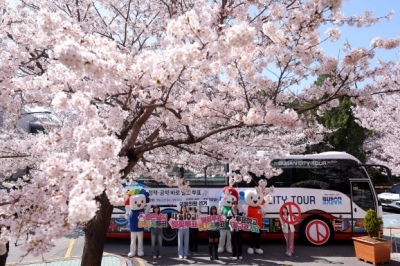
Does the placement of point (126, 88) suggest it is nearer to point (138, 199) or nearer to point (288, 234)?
point (138, 199)

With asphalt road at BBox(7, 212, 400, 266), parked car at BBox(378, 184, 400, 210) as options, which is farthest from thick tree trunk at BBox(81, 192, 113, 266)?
parked car at BBox(378, 184, 400, 210)

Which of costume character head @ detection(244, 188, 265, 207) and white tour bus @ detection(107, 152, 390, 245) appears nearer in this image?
costume character head @ detection(244, 188, 265, 207)

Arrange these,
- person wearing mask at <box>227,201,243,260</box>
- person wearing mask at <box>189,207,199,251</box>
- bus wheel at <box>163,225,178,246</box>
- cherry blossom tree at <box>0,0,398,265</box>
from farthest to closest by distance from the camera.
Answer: bus wheel at <box>163,225,178,246</box>, person wearing mask at <box>189,207,199,251</box>, person wearing mask at <box>227,201,243,260</box>, cherry blossom tree at <box>0,0,398,265</box>

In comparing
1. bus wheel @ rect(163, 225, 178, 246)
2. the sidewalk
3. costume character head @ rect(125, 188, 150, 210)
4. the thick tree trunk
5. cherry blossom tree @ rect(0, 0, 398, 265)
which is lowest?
the sidewalk

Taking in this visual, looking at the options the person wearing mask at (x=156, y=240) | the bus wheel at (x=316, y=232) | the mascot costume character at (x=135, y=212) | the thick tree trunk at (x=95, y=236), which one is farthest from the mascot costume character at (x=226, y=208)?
the thick tree trunk at (x=95, y=236)

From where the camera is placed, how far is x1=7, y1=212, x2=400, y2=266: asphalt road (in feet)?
29.2

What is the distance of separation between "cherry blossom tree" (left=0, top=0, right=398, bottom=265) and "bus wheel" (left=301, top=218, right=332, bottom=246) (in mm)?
5066

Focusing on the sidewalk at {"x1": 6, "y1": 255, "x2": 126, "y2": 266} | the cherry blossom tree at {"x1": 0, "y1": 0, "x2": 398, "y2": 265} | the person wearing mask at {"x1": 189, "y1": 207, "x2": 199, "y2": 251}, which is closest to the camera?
the cherry blossom tree at {"x1": 0, "y1": 0, "x2": 398, "y2": 265}

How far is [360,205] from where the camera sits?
10633mm

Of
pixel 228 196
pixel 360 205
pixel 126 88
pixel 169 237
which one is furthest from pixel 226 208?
pixel 126 88

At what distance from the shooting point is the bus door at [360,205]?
1060 centimetres

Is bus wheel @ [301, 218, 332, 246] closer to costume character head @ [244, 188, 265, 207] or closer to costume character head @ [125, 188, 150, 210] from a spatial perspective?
costume character head @ [244, 188, 265, 207]

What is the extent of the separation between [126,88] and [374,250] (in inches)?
304

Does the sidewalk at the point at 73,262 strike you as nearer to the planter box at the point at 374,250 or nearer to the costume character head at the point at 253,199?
the costume character head at the point at 253,199
